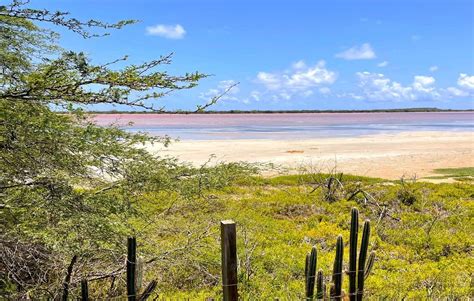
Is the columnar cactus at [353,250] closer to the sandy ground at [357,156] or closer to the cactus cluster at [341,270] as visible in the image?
the cactus cluster at [341,270]

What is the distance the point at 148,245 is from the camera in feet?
17.1

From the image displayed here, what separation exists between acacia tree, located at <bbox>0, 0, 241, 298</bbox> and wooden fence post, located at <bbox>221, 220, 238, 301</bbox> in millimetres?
1256

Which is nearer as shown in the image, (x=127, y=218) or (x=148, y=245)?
(x=127, y=218)

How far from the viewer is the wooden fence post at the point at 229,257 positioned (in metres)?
3.21

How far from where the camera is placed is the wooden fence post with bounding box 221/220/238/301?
126 inches

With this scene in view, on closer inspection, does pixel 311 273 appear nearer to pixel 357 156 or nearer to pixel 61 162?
pixel 61 162

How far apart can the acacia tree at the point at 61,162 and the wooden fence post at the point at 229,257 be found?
1.26 metres

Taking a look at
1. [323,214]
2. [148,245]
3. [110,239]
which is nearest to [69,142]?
[110,239]

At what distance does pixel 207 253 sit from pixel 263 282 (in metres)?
1.10

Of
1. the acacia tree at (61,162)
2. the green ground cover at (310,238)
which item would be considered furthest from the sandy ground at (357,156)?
the acacia tree at (61,162)

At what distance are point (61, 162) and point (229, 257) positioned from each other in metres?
1.99

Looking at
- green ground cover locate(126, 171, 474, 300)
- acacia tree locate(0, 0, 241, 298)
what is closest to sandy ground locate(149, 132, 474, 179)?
green ground cover locate(126, 171, 474, 300)

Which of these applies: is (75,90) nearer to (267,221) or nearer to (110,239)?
(110,239)

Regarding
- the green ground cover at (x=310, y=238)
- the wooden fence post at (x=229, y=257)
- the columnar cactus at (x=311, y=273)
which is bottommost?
the green ground cover at (x=310, y=238)
